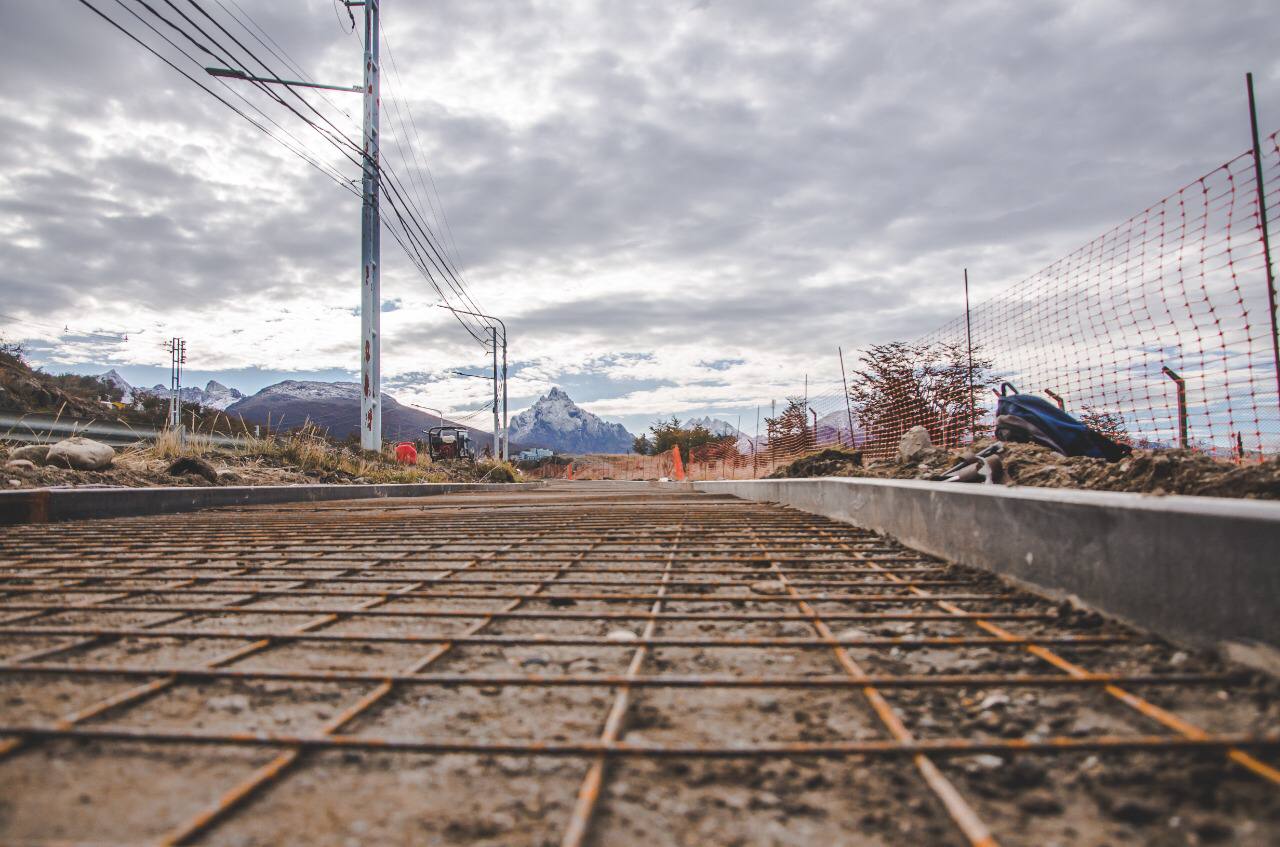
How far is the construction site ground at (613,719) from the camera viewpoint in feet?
3.06

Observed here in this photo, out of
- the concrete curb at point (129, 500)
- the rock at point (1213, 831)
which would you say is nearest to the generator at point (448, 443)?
the concrete curb at point (129, 500)

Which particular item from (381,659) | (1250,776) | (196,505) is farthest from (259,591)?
(196,505)

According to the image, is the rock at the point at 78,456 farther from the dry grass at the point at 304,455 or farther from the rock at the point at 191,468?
the dry grass at the point at 304,455

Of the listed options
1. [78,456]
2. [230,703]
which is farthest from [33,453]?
[230,703]

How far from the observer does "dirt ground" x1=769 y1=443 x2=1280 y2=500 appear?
96.2 inches

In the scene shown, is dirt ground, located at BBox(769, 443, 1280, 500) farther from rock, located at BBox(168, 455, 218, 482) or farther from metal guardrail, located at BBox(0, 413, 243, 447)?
metal guardrail, located at BBox(0, 413, 243, 447)

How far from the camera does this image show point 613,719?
1261mm

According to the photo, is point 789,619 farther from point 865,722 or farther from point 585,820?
point 585,820

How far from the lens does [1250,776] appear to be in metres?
1.01

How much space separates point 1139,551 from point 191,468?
1008 cm

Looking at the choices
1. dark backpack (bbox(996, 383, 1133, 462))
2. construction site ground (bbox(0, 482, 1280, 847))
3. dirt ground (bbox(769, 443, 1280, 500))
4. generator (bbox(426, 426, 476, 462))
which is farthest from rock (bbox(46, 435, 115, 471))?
generator (bbox(426, 426, 476, 462))

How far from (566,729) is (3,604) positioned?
2.10 m

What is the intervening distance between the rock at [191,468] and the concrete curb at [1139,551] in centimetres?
901

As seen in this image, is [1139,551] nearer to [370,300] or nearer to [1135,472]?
[1135,472]
